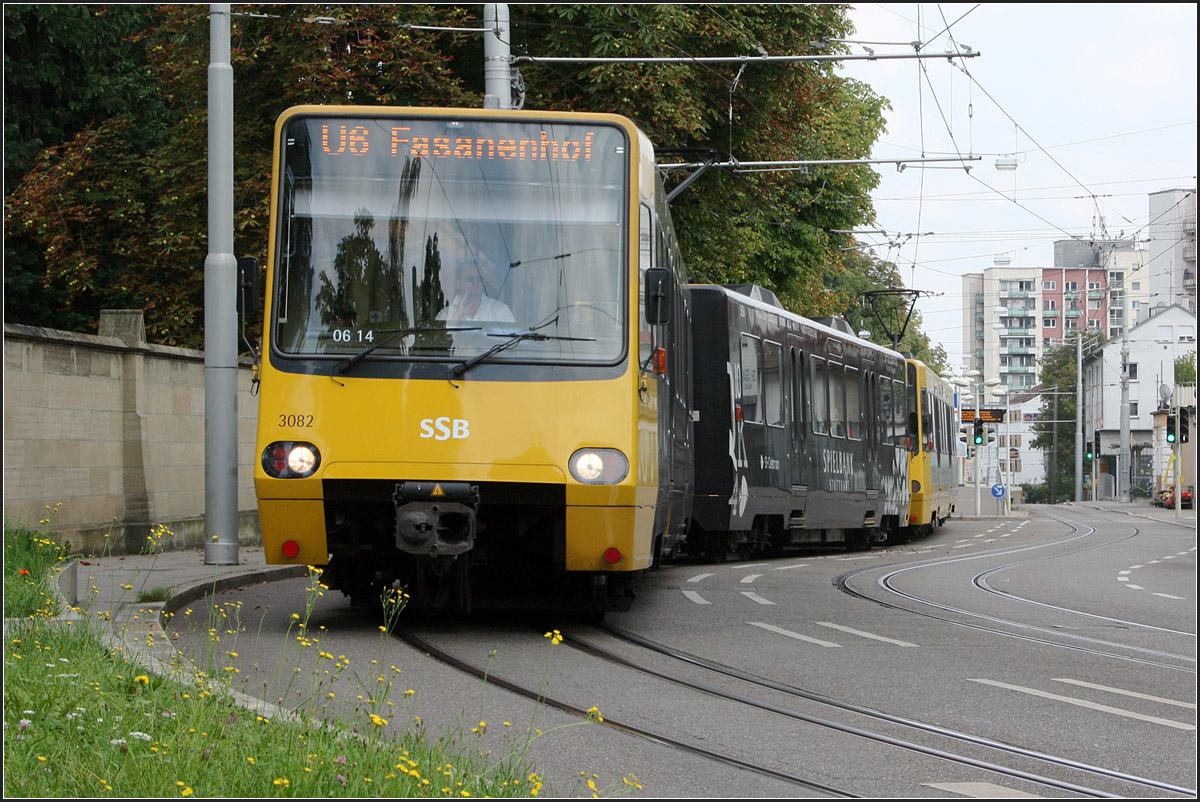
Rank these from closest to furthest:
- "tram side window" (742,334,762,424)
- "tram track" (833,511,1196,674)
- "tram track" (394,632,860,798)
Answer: "tram track" (394,632,860,798) < "tram track" (833,511,1196,674) < "tram side window" (742,334,762,424)

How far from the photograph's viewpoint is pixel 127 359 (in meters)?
16.5

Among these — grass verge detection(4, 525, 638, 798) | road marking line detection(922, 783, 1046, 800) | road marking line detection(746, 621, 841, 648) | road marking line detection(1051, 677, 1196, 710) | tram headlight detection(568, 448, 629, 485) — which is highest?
tram headlight detection(568, 448, 629, 485)

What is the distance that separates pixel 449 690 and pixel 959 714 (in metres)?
2.44

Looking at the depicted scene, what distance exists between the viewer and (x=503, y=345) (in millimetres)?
9180

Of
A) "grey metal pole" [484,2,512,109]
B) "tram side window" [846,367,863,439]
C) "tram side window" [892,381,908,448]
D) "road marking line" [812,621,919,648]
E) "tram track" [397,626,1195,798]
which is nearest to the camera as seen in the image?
"tram track" [397,626,1195,798]

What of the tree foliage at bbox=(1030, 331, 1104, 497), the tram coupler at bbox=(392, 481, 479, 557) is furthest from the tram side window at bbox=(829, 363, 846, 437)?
the tree foliage at bbox=(1030, 331, 1104, 497)

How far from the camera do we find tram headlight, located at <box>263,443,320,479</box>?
29.6ft

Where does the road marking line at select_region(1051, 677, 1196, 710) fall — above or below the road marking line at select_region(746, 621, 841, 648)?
above

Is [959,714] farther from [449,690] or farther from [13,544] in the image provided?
[13,544]

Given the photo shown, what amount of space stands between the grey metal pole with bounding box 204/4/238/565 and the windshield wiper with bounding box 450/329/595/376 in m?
6.36

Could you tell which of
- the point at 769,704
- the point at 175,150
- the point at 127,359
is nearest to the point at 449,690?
the point at 769,704

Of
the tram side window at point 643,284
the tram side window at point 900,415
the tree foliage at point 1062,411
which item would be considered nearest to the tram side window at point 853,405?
the tram side window at point 900,415

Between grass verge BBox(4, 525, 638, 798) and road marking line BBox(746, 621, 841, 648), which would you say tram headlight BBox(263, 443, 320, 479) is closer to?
grass verge BBox(4, 525, 638, 798)

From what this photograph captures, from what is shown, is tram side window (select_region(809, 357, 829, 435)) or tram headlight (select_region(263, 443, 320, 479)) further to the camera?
tram side window (select_region(809, 357, 829, 435))
